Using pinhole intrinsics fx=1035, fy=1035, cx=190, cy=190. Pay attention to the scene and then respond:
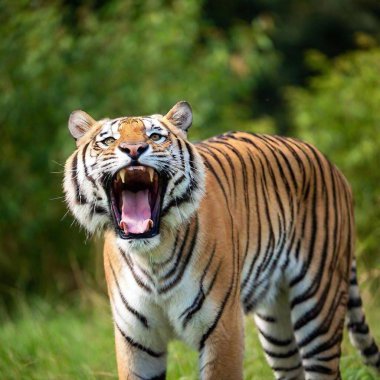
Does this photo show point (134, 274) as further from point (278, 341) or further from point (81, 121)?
point (278, 341)

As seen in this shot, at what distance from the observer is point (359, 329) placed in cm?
550

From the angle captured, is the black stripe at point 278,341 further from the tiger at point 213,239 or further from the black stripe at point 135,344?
the black stripe at point 135,344

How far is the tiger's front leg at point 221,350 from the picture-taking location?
4523 millimetres

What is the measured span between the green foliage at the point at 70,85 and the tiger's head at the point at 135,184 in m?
5.78

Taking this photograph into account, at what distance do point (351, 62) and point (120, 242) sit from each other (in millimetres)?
7413

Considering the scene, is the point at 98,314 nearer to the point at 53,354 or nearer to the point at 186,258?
the point at 53,354

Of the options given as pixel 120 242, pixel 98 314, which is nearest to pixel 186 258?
pixel 120 242

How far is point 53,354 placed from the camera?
6602 mm

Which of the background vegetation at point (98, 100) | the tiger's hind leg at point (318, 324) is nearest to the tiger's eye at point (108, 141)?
the tiger's hind leg at point (318, 324)

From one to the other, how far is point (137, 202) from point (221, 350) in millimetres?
762

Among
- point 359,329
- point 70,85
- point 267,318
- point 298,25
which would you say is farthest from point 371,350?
point 298,25

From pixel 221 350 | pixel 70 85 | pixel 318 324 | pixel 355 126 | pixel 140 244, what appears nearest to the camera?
pixel 140 244

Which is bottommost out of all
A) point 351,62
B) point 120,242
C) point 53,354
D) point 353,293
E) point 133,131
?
point 53,354

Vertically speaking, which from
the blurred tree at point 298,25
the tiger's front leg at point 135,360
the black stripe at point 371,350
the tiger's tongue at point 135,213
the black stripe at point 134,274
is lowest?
the black stripe at point 371,350
